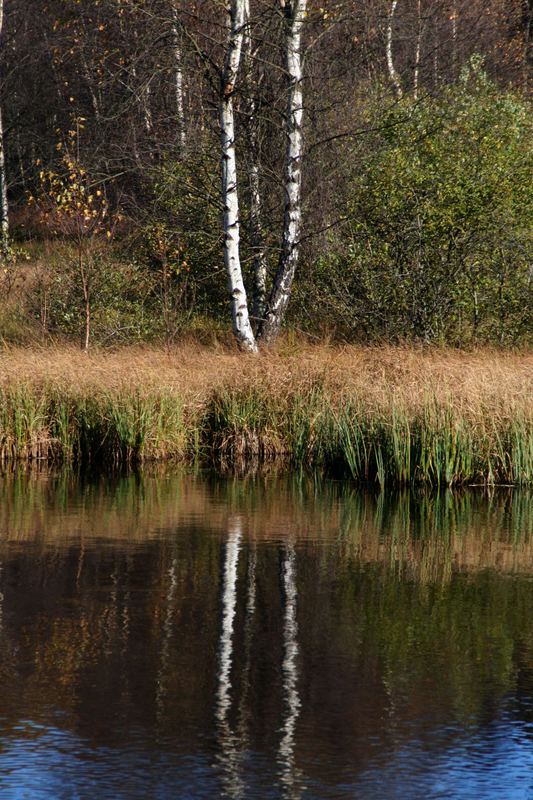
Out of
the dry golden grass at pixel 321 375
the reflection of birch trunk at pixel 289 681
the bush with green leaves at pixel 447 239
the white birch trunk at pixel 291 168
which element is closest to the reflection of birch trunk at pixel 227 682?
the reflection of birch trunk at pixel 289 681

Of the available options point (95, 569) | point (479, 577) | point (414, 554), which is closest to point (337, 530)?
point (414, 554)

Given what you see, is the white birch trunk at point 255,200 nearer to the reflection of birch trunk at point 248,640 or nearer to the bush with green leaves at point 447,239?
the bush with green leaves at point 447,239

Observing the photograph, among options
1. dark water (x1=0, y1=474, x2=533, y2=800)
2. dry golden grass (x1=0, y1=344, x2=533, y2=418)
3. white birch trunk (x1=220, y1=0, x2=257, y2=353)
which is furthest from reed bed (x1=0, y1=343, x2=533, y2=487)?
white birch trunk (x1=220, y1=0, x2=257, y2=353)

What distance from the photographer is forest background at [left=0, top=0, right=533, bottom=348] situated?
16688mm

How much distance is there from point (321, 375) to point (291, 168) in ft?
14.8

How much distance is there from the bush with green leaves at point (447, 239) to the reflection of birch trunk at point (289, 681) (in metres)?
9.65

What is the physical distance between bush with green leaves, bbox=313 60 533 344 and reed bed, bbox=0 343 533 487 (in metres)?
3.18

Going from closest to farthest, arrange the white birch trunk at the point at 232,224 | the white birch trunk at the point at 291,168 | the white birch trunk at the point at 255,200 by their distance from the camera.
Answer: the white birch trunk at the point at 232,224
the white birch trunk at the point at 291,168
the white birch trunk at the point at 255,200

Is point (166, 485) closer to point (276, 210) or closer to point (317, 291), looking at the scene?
point (317, 291)

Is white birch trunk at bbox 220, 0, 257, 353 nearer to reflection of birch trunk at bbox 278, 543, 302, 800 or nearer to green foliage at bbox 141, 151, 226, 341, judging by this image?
green foliage at bbox 141, 151, 226, 341

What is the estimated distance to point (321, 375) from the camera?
43.0 ft

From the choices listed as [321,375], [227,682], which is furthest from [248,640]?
[321,375]

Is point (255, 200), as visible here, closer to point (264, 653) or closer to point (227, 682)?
point (264, 653)

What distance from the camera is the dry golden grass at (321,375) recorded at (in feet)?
37.6
